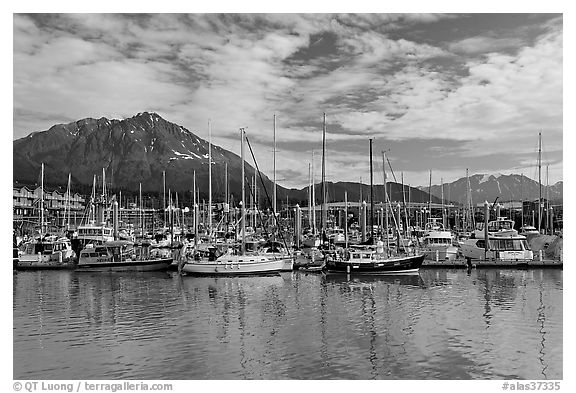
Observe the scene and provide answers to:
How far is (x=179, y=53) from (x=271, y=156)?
9.58 meters

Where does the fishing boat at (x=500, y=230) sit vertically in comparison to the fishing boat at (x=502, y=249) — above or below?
above

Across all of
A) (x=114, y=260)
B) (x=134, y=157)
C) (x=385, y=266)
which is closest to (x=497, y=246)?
(x=385, y=266)

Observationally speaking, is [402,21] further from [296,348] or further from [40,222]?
[40,222]

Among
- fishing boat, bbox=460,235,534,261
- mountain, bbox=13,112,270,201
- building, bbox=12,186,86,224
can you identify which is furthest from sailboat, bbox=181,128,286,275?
fishing boat, bbox=460,235,534,261

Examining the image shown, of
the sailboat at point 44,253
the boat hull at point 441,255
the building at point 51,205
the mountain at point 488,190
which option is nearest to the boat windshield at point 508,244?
the boat hull at point 441,255

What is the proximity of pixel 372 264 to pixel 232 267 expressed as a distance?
413 cm

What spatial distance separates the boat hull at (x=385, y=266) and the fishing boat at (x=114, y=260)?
19.9 feet

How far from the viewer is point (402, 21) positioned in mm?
7855

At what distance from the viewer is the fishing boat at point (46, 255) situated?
19656 mm

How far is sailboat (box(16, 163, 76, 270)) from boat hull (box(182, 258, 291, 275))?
5.23 m

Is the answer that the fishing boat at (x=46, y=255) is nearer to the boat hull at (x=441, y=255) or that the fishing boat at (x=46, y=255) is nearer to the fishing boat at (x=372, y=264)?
the fishing boat at (x=372, y=264)

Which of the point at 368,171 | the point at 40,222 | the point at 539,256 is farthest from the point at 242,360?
the point at 40,222

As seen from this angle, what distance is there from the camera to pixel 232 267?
17234mm

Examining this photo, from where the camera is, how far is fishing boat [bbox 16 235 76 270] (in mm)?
19656
